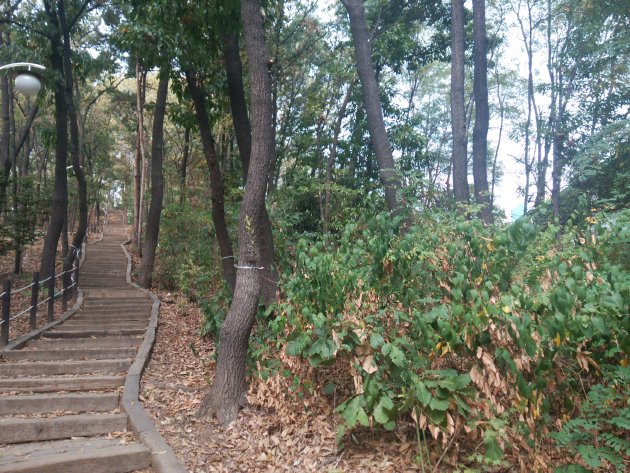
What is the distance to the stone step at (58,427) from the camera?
4727mm

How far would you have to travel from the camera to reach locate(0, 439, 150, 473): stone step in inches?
160

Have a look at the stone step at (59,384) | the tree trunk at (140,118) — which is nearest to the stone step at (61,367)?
the stone step at (59,384)

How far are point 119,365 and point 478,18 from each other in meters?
10.8

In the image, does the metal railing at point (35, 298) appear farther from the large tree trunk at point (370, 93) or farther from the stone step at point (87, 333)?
the large tree trunk at point (370, 93)

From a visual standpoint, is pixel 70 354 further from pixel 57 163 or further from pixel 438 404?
pixel 57 163

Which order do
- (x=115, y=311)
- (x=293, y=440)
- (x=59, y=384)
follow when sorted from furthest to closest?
1. (x=115, y=311)
2. (x=59, y=384)
3. (x=293, y=440)

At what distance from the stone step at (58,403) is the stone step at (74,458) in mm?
695

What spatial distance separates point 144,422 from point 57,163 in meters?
8.76

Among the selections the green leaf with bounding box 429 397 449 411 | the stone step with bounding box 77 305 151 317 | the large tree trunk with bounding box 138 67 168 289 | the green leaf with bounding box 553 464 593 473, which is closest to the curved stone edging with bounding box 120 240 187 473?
the green leaf with bounding box 429 397 449 411

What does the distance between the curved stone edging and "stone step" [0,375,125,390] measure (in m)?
0.22

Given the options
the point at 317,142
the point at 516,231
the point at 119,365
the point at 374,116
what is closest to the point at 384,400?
the point at 516,231

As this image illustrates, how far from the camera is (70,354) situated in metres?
7.12

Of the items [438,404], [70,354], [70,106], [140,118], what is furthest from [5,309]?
[140,118]

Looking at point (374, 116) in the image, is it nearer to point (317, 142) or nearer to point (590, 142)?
point (590, 142)
